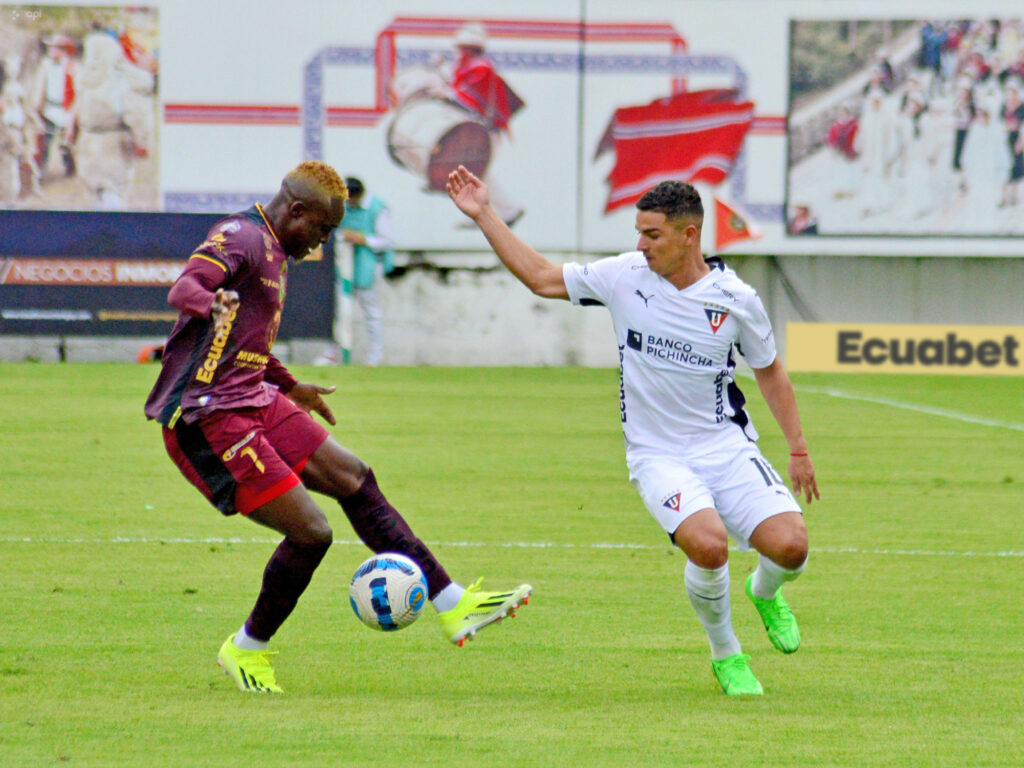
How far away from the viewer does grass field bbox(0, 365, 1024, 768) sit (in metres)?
5.29

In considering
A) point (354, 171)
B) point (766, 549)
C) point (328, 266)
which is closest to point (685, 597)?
point (766, 549)

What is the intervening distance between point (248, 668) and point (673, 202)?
236 centimetres

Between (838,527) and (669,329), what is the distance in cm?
444

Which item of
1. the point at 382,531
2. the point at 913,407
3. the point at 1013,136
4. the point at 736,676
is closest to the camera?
the point at 736,676

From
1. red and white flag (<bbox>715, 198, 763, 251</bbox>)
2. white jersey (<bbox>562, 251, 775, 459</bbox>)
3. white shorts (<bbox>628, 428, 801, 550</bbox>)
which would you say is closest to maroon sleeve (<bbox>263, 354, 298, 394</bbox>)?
white jersey (<bbox>562, 251, 775, 459</bbox>)

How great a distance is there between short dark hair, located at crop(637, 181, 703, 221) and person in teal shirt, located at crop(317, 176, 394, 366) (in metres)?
16.5

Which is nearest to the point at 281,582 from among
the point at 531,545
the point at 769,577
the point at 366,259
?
the point at 769,577

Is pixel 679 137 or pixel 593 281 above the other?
pixel 679 137

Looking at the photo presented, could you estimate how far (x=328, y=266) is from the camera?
73.9ft

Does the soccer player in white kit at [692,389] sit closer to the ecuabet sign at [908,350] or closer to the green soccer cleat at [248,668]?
the green soccer cleat at [248,668]

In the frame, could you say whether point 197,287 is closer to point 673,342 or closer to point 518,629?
point 673,342

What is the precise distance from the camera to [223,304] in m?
5.71

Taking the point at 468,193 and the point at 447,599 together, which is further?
the point at 468,193

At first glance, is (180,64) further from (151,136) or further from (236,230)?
(236,230)
